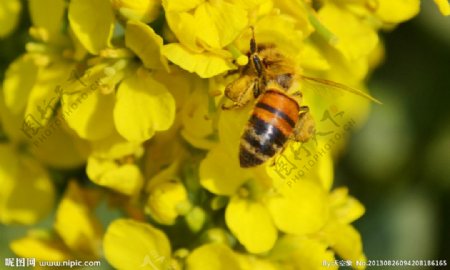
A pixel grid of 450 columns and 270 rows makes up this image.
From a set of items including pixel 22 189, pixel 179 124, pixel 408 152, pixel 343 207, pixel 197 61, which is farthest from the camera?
pixel 408 152

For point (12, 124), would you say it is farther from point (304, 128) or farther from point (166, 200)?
point (304, 128)

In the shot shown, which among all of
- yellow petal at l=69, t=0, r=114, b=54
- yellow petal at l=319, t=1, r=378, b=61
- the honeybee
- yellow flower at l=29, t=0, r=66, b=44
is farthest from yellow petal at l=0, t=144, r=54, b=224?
yellow petal at l=319, t=1, r=378, b=61

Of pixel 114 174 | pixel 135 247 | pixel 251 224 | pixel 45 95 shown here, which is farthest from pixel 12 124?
pixel 251 224

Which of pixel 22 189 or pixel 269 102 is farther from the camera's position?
pixel 22 189

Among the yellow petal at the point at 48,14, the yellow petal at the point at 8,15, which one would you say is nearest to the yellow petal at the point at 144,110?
the yellow petal at the point at 48,14

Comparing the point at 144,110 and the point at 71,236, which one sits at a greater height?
the point at 144,110

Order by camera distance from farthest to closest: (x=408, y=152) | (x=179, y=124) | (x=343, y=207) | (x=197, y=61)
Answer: (x=408, y=152), (x=343, y=207), (x=179, y=124), (x=197, y=61)
